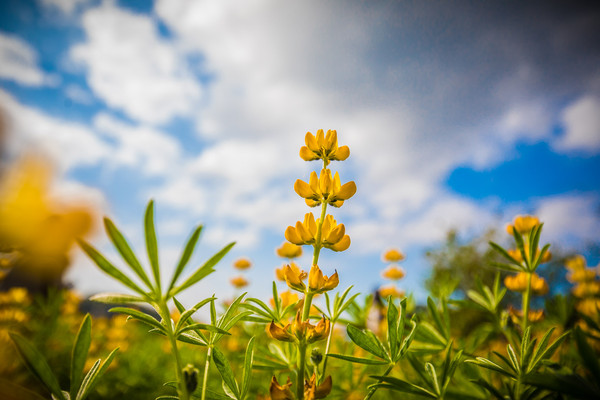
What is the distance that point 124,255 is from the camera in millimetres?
511

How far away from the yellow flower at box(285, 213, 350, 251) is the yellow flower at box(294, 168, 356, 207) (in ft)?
0.17

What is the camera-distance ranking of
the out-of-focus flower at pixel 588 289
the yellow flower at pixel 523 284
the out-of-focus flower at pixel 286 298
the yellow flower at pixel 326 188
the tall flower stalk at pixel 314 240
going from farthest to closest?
the out-of-focus flower at pixel 588 289 → the yellow flower at pixel 523 284 → the out-of-focus flower at pixel 286 298 → the yellow flower at pixel 326 188 → the tall flower stalk at pixel 314 240

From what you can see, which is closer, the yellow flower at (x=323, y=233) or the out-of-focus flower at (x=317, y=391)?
the out-of-focus flower at (x=317, y=391)

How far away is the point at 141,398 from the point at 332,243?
2433mm

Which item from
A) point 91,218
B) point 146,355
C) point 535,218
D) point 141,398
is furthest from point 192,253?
point 91,218

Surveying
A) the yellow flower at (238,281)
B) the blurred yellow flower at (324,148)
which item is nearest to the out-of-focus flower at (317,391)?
the blurred yellow flower at (324,148)

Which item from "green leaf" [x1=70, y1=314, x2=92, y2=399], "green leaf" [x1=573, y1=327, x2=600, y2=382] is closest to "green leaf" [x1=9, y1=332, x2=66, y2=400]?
"green leaf" [x1=70, y1=314, x2=92, y2=399]

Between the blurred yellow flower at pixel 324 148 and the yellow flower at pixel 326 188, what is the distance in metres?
0.07

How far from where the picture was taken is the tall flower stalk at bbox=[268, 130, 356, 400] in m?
0.55

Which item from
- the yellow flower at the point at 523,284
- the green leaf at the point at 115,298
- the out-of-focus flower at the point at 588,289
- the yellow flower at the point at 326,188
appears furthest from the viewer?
the out-of-focus flower at the point at 588,289

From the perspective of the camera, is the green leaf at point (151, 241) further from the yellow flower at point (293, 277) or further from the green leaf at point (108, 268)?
the yellow flower at point (293, 277)

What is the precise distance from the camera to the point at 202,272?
1.71 ft

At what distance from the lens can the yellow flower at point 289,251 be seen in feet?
4.31

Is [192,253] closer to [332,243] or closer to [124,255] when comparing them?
[124,255]
